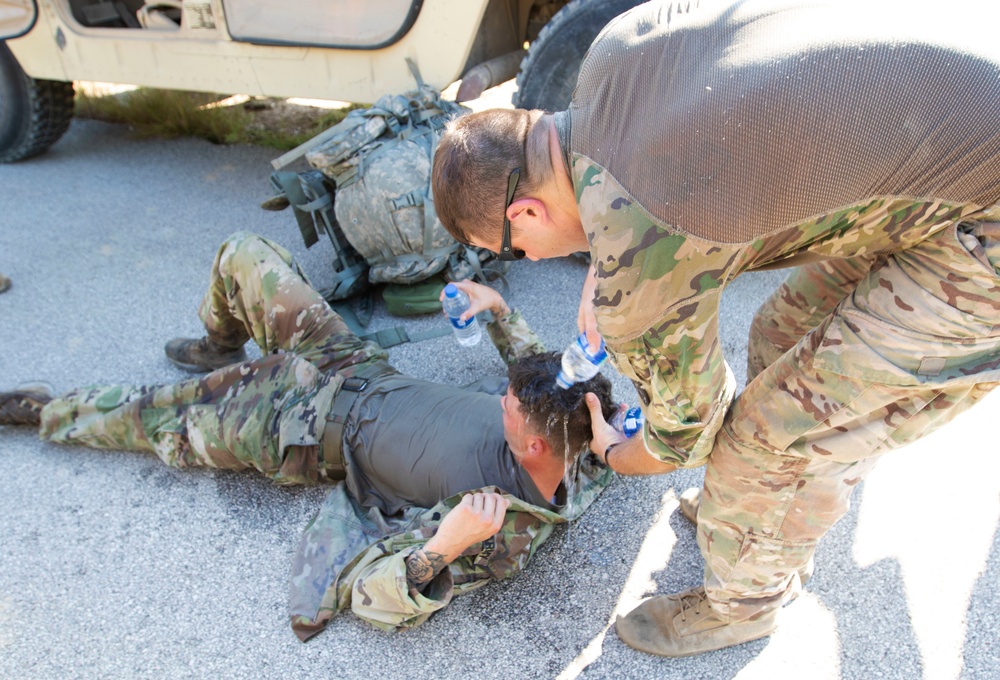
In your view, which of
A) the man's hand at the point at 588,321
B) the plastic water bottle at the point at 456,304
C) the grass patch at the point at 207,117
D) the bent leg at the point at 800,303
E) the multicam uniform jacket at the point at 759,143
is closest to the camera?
the multicam uniform jacket at the point at 759,143

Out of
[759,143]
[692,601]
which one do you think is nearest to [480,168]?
[759,143]

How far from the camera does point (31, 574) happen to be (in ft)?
7.57

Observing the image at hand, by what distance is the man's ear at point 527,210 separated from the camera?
146 centimetres

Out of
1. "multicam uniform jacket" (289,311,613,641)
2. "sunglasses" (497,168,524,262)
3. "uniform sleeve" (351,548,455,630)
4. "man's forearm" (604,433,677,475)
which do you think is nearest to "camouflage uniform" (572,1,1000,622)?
"sunglasses" (497,168,524,262)

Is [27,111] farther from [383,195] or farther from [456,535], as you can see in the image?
[456,535]

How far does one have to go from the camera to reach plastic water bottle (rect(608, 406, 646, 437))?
2.27m

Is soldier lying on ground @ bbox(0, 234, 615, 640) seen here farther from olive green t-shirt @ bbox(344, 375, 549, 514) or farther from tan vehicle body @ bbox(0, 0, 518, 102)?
tan vehicle body @ bbox(0, 0, 518, 102)

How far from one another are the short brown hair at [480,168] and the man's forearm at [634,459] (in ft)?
2.42

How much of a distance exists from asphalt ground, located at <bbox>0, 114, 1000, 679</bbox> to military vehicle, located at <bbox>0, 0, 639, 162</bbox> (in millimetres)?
1310

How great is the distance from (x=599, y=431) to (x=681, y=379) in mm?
662

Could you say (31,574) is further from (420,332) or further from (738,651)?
(738,651)

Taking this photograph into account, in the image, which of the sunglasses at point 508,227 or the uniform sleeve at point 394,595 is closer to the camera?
the sunglasses at point 508,227

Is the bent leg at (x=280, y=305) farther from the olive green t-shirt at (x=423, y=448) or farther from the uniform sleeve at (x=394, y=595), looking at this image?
the uniform sleeve at (x=394, y=595)

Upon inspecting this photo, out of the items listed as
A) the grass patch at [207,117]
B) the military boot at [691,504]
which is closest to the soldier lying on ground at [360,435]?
the military boot at [691,504]
